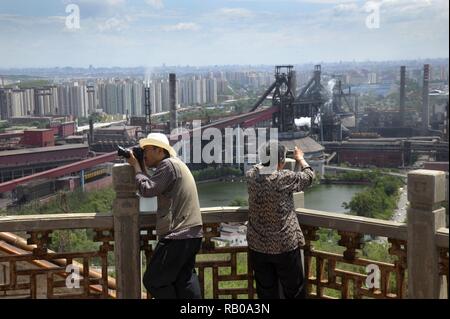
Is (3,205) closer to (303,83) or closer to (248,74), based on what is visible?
(248,74)

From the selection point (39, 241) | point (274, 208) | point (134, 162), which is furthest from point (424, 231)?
point (39, 241)

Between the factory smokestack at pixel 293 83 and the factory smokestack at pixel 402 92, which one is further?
the factory smokestack at pixel 402 92

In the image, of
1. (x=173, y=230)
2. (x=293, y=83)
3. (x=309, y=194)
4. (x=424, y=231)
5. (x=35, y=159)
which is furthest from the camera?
(x=309, y=194)

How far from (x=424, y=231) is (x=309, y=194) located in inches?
994

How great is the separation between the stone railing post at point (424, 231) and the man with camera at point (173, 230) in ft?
3.55

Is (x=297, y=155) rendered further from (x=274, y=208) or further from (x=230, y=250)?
(x=230, y=250)

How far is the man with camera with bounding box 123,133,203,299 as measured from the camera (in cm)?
286

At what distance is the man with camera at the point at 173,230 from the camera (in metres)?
2.86

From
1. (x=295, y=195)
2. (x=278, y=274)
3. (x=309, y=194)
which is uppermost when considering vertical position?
(x=295, y=195)

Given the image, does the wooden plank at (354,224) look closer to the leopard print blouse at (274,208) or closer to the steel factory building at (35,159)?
the leopard print blouse at (274,208)

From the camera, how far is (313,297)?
11.0ft

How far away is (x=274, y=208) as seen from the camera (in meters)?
2.94

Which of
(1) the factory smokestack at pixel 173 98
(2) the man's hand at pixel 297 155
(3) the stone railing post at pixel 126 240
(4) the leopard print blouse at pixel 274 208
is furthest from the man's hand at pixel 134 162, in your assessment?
(1) the factory smokestack at pixel 173 98

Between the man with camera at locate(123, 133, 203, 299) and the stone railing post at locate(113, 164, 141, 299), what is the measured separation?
→ 0.25 meters
